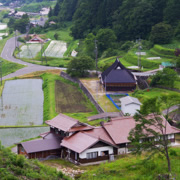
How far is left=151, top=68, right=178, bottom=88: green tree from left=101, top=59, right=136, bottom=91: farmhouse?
225 centimetres

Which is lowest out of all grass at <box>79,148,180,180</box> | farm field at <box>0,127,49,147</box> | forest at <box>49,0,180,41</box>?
farm field at <box>0,127,49,147</box>

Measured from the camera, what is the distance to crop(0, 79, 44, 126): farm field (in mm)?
38475

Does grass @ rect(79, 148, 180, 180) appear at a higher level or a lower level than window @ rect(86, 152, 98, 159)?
higher

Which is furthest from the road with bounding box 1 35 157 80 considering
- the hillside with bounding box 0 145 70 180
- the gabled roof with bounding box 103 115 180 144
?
the hillside with bounding box 0 145 70 180

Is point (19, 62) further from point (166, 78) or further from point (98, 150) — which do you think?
point (98, 150)

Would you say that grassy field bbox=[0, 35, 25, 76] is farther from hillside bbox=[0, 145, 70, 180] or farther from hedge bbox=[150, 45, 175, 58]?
hillside bbox=[0, 145, 70, 180]

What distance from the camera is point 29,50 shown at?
76938 millimetres

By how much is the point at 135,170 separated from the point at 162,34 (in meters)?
38.9

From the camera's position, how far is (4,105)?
142 ft

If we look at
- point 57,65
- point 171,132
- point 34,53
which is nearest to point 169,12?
point 57,65


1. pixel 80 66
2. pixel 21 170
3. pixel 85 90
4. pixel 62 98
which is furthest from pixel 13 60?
pixel 21 170

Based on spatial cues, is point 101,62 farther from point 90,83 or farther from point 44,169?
point 44,169

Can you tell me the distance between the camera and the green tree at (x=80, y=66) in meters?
52.0

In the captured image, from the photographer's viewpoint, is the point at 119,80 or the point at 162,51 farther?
the point at 162,51
